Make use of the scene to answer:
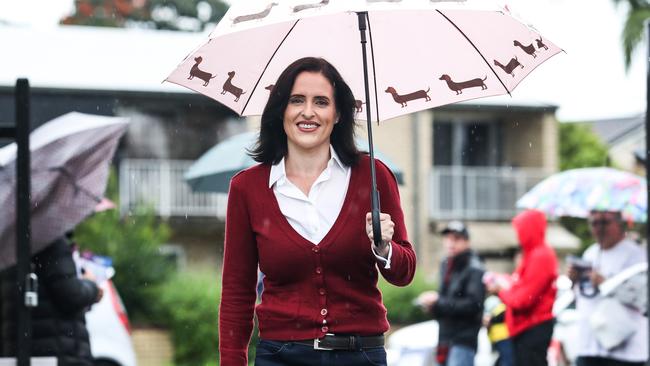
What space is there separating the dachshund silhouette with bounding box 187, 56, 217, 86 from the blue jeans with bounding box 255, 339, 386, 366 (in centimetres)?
124

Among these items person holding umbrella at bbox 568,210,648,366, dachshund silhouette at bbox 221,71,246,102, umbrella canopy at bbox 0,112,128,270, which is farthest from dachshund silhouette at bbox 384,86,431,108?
person holding umbrella at bbox 568,210,648,366

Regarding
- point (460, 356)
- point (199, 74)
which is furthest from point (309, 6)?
point (460, 356)

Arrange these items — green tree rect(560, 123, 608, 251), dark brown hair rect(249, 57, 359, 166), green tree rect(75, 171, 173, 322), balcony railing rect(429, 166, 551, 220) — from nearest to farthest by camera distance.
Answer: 1. dark brown hair rect(249, 57, 359, 166)
2. green tree rect(75, 171, 173, 322)
3. balcony railing rect(429, 166, 551, 220)
4. green tree rect(560, 123, 608, 251)

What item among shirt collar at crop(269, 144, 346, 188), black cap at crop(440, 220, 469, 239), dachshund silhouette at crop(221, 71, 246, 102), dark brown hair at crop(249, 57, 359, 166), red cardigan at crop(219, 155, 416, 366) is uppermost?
dachshund silhouette at crop(221, 71, 246, 102)

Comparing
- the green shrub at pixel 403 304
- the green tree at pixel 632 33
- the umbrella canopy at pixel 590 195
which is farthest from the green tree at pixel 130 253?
the green tree at pixel 632 33

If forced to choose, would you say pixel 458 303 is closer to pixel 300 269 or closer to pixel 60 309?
pixel 60 309

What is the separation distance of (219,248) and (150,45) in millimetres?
4882

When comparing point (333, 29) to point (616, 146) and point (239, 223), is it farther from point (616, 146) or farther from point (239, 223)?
point (616, 146)

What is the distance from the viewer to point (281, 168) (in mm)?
4301

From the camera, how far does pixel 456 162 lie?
105ft

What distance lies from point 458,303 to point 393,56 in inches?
220

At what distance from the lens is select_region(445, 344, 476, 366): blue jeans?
33.8ft

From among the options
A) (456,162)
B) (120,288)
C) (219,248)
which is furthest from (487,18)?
(456,162)

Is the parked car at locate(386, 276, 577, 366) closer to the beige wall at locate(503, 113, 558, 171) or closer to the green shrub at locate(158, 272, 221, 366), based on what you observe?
the green shrub at locate(158, 272, 221, 366)
